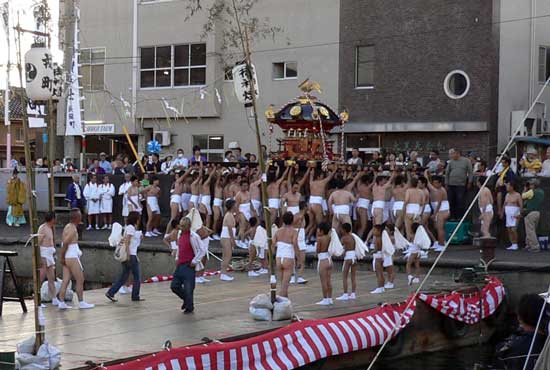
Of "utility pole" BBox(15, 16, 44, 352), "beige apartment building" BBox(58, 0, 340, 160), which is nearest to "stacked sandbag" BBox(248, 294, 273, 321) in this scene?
"utility pole" BBox(15, 16, 44, 352)

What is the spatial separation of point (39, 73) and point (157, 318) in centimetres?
454

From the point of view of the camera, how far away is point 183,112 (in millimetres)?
37469

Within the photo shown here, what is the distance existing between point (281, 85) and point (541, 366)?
29.0 metres

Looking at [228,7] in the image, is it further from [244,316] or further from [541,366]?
[541,366]

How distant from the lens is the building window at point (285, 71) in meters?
35.1

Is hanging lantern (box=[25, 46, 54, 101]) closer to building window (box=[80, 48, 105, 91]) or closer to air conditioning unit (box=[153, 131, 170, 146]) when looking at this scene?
air conditioning unit (box=[153, 131, 170, 146])

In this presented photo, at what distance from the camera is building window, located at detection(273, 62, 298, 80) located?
35.1 meters

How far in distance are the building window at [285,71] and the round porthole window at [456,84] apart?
623 cm

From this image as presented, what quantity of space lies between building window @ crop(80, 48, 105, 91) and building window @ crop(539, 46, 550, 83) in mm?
18318

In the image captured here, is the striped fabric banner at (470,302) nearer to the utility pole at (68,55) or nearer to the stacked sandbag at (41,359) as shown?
the stacked sandbag at (41,359)

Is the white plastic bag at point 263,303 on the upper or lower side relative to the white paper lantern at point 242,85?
lower

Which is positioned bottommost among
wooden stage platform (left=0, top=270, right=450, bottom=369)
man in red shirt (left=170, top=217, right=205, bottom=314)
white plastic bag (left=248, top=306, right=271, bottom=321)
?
wooden stage platform (left=0, top=270, right=450, bottom=369)

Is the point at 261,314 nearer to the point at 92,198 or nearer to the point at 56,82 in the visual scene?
the point at 56,82

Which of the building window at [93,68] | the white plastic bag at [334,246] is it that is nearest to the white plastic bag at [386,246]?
the white plastic bag at [334,246]
